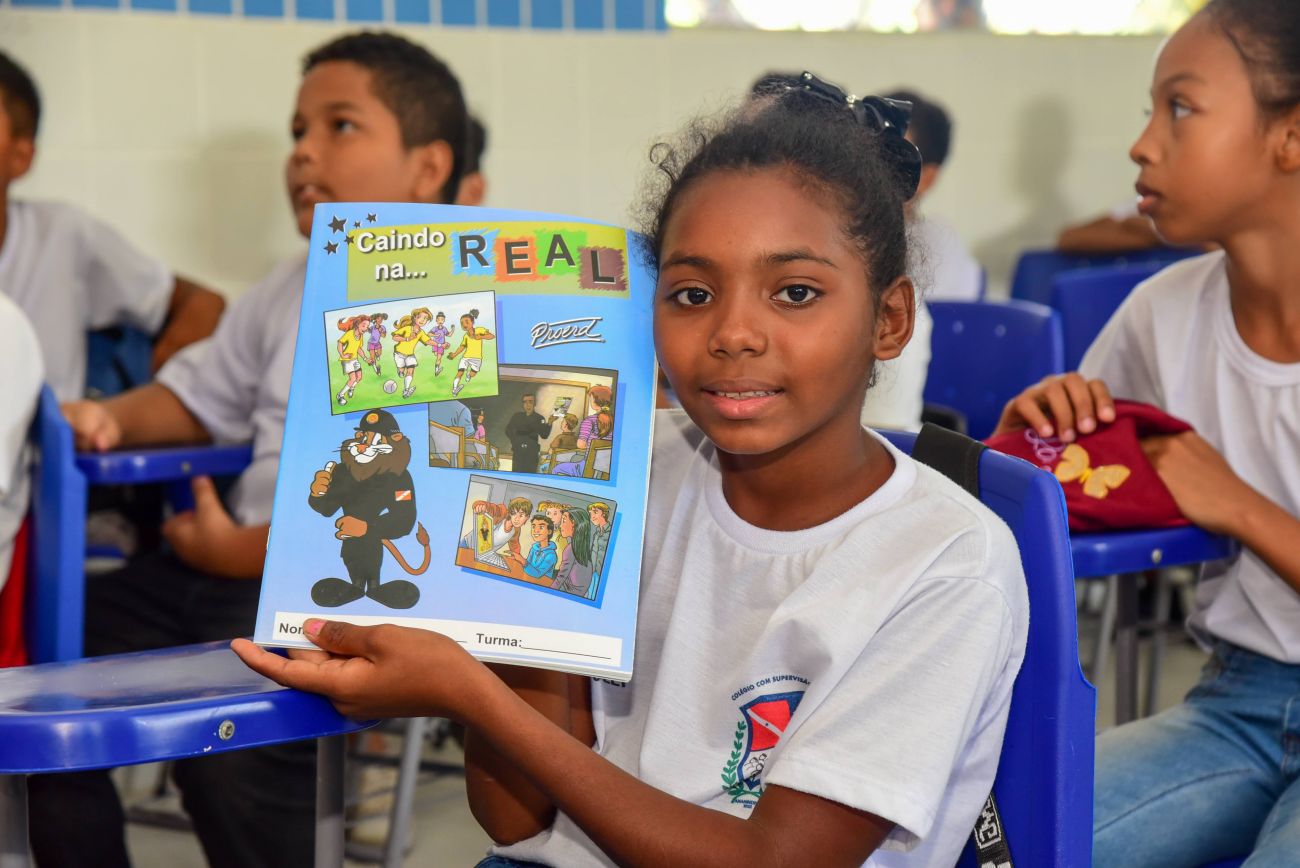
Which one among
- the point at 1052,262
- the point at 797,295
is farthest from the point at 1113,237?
the point at 797,295

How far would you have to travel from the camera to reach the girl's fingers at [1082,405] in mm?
1504

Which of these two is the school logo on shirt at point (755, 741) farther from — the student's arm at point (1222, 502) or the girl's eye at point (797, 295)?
the student's arm at point (1222, 502)

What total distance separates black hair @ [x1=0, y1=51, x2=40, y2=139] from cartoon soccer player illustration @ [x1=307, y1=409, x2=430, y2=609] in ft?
6.26

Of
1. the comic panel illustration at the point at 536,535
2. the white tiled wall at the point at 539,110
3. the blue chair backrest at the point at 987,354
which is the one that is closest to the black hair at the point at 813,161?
the comic panel illustration at the point at 536,535

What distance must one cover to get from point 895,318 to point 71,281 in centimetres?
194

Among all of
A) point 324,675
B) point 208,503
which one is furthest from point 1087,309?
point 324,675

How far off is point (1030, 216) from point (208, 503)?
2.97m

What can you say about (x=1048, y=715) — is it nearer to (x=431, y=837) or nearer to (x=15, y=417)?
(x=15, y=417)

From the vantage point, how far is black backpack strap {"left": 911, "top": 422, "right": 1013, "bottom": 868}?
3.53 ft

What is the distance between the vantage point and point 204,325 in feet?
8.87

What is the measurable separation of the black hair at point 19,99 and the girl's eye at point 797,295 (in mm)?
2023

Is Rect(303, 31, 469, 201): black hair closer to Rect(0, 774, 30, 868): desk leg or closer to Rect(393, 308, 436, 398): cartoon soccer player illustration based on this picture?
Rect(393, 308, 436, 398): cartoon soccer player illustration

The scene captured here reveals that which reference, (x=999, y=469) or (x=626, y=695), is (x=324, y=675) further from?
(x=999, y=469)

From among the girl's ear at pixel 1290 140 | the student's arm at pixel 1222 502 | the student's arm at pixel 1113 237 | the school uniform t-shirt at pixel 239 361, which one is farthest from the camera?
the student's arm at pixel 1113 237
